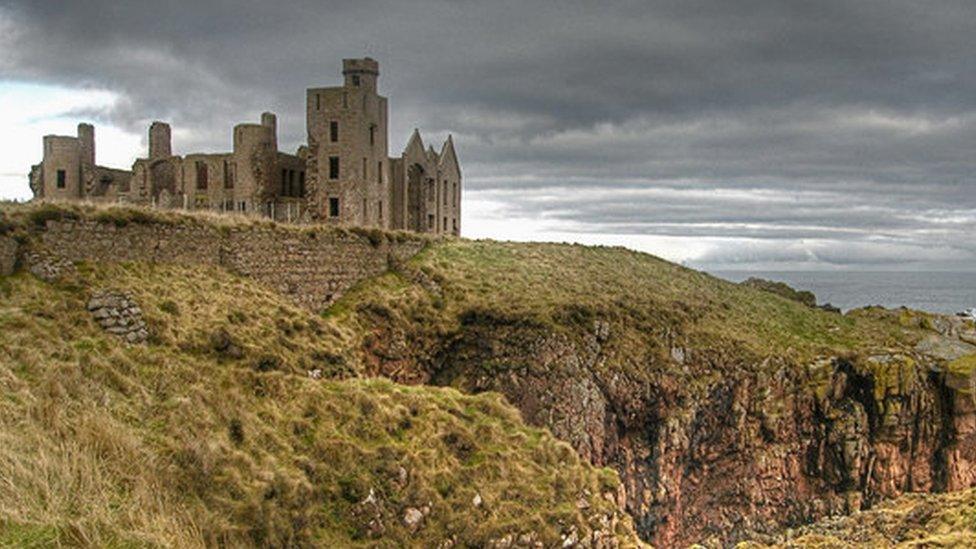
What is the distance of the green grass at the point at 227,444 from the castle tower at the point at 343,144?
800 inches

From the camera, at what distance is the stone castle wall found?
22.9 metres

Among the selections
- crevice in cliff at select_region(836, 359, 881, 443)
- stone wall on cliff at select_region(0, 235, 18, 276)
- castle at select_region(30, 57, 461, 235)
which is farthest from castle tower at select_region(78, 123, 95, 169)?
crevice in cliff at select_region(836, 359, 881, 443)

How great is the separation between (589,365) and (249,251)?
47.1ft

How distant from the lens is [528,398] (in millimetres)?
31375

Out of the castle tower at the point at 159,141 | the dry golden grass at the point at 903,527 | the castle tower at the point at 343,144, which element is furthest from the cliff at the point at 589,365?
the castle tower at the point at 159,141

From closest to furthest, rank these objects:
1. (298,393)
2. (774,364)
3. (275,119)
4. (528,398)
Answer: (298,393) → (528,398) → (774,364) → (275,119)

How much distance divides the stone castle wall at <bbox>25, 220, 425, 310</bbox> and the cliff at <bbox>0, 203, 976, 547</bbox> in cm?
8

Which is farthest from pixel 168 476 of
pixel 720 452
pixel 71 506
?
pixel 720 452

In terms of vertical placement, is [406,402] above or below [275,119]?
below

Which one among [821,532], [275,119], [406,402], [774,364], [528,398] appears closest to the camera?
[406,402]

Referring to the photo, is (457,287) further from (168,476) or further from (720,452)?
(168,476)

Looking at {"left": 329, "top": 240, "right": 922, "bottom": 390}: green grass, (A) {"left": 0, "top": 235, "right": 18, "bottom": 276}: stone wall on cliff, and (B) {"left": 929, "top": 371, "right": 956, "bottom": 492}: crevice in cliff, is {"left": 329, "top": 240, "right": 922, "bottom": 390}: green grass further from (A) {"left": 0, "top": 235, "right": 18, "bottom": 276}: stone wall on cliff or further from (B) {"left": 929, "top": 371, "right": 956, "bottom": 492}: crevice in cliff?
(A) {"left": 0, "top": 235, "right": 18, "bottom": 276}: stone wall on cliff

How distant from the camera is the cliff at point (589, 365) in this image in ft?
72.1

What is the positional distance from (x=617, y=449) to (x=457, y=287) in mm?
9668
